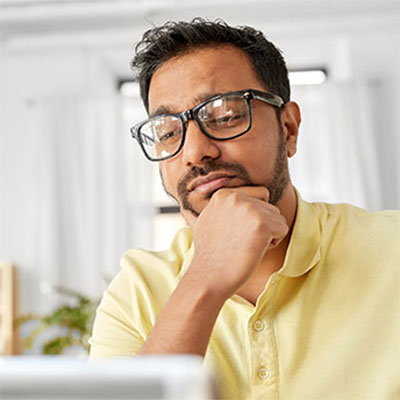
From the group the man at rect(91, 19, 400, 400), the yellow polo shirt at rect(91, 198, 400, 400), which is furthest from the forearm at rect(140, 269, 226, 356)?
the yellow polo shirt at rect(91, 198, 400, 400)

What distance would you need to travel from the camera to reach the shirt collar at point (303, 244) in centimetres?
126

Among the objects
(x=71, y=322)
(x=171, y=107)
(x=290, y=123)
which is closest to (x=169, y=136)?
(x=171, y=107)

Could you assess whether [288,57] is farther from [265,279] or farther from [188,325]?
[188,325]

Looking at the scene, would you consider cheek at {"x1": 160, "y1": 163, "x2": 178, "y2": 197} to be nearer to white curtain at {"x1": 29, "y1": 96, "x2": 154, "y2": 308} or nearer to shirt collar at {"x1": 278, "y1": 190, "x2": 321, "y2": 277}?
shirt collar at {"x1": 278, "y1": 190, "x2": 321, "y2": 277}

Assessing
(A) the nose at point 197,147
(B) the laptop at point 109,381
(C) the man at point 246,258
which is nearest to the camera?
(B) the laptop at point 109,381

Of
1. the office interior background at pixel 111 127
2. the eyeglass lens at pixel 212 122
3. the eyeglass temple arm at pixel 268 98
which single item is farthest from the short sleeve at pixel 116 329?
the office interior background at pixel 111 127

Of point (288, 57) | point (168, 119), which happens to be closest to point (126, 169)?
point (288, 57)

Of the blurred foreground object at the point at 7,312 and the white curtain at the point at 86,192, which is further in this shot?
the white curtain at the point at 86,192

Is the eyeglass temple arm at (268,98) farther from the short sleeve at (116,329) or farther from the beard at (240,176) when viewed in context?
the short sleeve at (116,329)

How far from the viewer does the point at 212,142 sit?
1.34 meters

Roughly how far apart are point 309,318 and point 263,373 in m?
0.15

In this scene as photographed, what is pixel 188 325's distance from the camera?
970 millimetres

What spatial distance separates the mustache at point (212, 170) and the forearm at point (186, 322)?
36cm

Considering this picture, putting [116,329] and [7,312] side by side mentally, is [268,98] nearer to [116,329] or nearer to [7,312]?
[116,329]
